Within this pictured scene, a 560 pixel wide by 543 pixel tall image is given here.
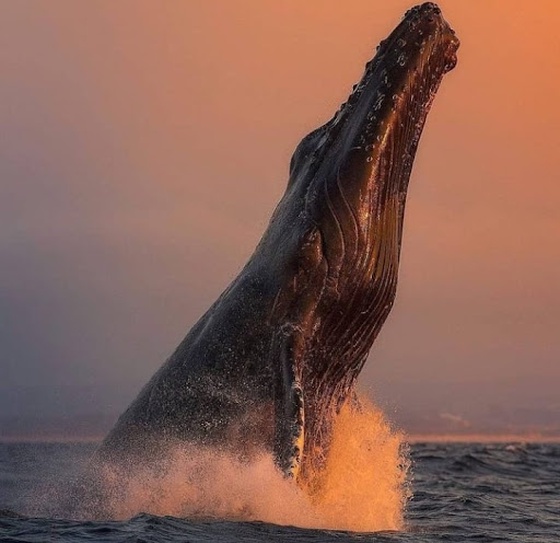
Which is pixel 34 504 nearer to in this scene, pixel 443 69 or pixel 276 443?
pixel 276 443

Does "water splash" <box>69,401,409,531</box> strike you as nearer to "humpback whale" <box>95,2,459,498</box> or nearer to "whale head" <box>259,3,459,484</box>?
"humpback whale" <box>95,2,459,498</box>

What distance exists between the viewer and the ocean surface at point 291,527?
1044 centimetres

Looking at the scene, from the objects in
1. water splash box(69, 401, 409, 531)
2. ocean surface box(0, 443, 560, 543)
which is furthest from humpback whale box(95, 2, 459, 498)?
ocean surface box(0, 443, 560, 543)

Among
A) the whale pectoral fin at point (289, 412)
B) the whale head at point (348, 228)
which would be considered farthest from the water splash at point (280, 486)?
the whale head at point (348, 228)

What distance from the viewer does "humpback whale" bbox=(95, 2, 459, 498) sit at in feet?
37.3

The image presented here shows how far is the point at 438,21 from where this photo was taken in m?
12.2

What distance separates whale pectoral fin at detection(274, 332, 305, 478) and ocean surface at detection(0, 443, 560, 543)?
598mm

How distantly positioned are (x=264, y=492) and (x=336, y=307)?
1921 mm

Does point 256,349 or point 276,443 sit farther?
Result: point 256,349

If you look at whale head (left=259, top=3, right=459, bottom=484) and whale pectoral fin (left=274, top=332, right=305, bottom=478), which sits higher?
whale head (left=259, top=3, right=459, bottom=484)

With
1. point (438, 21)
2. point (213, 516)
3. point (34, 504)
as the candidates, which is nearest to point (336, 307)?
point (213, 516)

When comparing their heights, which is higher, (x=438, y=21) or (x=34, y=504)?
(x=438, y=21)

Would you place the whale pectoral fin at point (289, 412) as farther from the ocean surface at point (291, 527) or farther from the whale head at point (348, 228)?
the ocean surface at point (291, 527)

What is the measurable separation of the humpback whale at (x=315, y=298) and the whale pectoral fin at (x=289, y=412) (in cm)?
2
